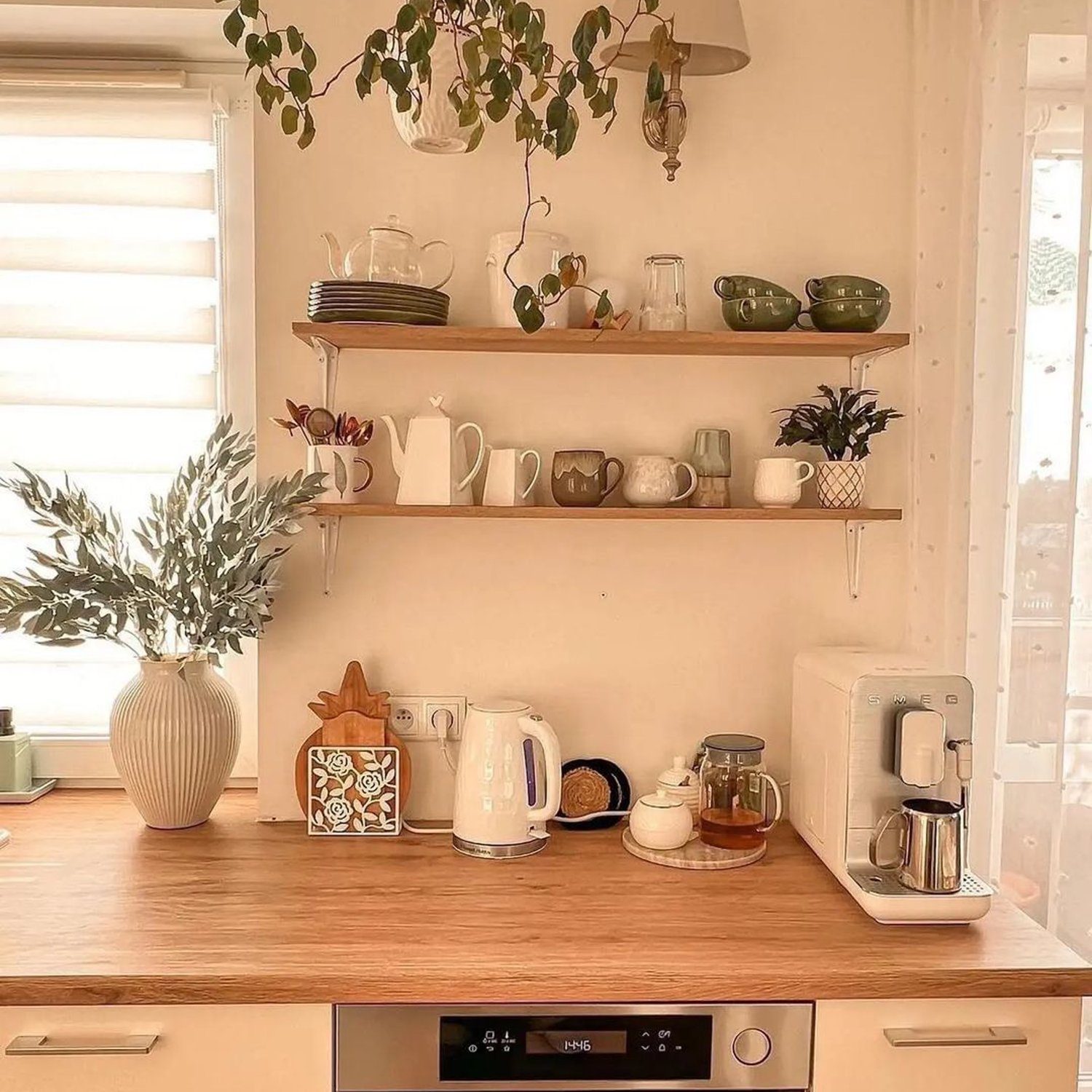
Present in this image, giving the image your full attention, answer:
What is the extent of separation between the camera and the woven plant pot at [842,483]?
6.28ft

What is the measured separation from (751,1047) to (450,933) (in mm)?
442

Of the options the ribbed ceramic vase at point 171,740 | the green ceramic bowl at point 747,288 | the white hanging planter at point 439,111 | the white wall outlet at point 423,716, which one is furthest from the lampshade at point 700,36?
the ribbed ceramic vase at point 171,740

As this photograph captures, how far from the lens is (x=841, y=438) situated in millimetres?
1923

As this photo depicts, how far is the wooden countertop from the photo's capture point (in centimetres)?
141

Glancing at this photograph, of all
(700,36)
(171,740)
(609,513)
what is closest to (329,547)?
(171,740)

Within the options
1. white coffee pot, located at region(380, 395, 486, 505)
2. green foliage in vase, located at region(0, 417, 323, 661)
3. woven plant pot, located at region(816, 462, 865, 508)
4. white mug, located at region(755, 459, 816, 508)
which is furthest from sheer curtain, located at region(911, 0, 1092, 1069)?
green foliage in vase, located at region(0, 417, 323, 661)

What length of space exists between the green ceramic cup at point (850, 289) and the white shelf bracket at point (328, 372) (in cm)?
87

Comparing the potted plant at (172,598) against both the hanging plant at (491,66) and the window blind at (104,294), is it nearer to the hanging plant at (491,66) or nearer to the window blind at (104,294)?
the window blind at (104,294)

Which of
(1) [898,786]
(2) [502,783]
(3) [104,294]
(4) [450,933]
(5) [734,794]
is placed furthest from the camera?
(3) [104,294]

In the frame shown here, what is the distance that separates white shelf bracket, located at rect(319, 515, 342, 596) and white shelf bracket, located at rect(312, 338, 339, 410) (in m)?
0.21

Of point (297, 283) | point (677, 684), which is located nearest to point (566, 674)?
point (677, 684)

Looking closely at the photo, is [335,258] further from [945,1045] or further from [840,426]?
[945,1045]

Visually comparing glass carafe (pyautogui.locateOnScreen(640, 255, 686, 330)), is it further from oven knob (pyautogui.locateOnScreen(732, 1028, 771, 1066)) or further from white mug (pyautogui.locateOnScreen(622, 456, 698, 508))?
oven knob (pyautogui.locateOnScreen(732, 1028, 771, 1066))

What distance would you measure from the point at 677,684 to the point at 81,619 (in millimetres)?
1078
